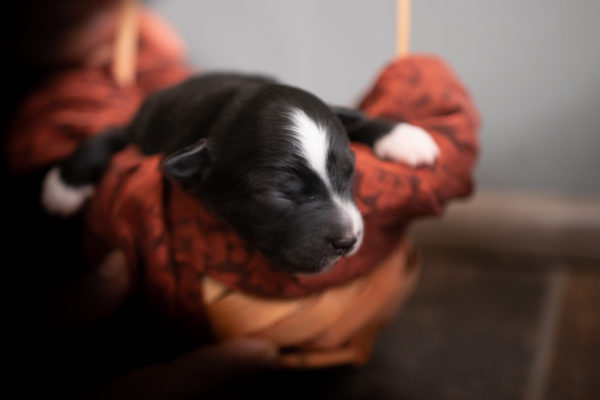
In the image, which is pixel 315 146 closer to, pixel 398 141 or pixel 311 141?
pixel 311 141

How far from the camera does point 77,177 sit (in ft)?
3.19

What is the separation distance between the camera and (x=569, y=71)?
1008 mm

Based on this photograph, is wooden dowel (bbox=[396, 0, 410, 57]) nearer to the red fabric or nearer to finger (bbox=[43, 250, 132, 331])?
the red fabric

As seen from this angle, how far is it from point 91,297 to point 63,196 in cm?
22

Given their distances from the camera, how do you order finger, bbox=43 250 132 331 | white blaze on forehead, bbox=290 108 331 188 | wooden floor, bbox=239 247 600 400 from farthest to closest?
wooden floor, bbox=239 247 600 400
finger, bbox=43 250 132 331
white blaze on forehead, bbox=290 108 331 188

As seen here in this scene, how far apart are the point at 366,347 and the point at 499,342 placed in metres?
0.39

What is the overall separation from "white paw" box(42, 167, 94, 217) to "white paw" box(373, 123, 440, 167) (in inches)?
19.1

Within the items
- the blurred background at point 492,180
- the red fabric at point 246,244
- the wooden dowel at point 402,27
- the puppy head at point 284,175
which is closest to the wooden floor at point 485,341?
the blurred background at point 492,180

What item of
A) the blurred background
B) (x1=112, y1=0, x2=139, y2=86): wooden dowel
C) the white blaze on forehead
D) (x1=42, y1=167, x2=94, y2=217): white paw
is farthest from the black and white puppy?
(x1=112, y1=0, x2=139, y2=86): wooden dowel


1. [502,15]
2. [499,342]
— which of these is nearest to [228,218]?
[502,15]

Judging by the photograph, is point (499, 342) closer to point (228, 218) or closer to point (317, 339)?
point (317, 339)

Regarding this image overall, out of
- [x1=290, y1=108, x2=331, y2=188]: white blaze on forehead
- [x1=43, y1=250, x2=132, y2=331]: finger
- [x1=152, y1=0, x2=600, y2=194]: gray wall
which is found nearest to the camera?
[x1=290, y1=108, x2=331, y2=188]: white blaze on forehead

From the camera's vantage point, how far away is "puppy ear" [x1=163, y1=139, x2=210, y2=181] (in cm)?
71

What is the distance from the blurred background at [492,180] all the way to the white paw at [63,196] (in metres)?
0.40
